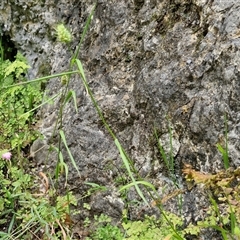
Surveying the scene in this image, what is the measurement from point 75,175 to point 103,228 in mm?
502

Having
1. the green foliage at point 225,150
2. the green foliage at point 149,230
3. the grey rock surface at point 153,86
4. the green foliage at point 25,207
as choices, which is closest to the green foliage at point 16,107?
the grey rock surface at point 153,86

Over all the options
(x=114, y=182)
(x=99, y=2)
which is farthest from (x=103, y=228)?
(x=99, y=2)

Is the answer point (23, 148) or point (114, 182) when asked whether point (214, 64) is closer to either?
point (114, 182)

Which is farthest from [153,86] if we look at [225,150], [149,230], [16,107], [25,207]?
[16,107]

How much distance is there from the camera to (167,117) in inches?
102

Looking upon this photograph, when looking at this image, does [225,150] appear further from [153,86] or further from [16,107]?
[16,107]

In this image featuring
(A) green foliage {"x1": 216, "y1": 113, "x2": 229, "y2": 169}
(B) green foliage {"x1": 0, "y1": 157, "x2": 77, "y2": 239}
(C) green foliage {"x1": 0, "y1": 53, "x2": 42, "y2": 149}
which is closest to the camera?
(A) green foliage {"x1": 216, "y1": 113, "x2": 229, "y2": 169}

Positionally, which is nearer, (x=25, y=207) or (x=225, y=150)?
(x=225, y=150)

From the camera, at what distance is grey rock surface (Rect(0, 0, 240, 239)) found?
2.32 metres

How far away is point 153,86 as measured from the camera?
2.71m

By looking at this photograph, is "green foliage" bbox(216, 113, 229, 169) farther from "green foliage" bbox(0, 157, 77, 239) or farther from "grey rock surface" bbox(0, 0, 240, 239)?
"green foliage" bbox(0, 157, 77, 239)

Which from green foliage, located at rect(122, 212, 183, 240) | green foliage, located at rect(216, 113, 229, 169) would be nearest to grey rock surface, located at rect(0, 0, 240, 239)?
green foliage, located at rect(216, 113, 229, 169)

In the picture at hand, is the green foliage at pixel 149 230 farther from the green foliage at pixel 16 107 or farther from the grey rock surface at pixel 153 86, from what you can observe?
the green foliage at pixel 16 107

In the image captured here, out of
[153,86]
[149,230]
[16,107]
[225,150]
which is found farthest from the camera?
[16,107]
